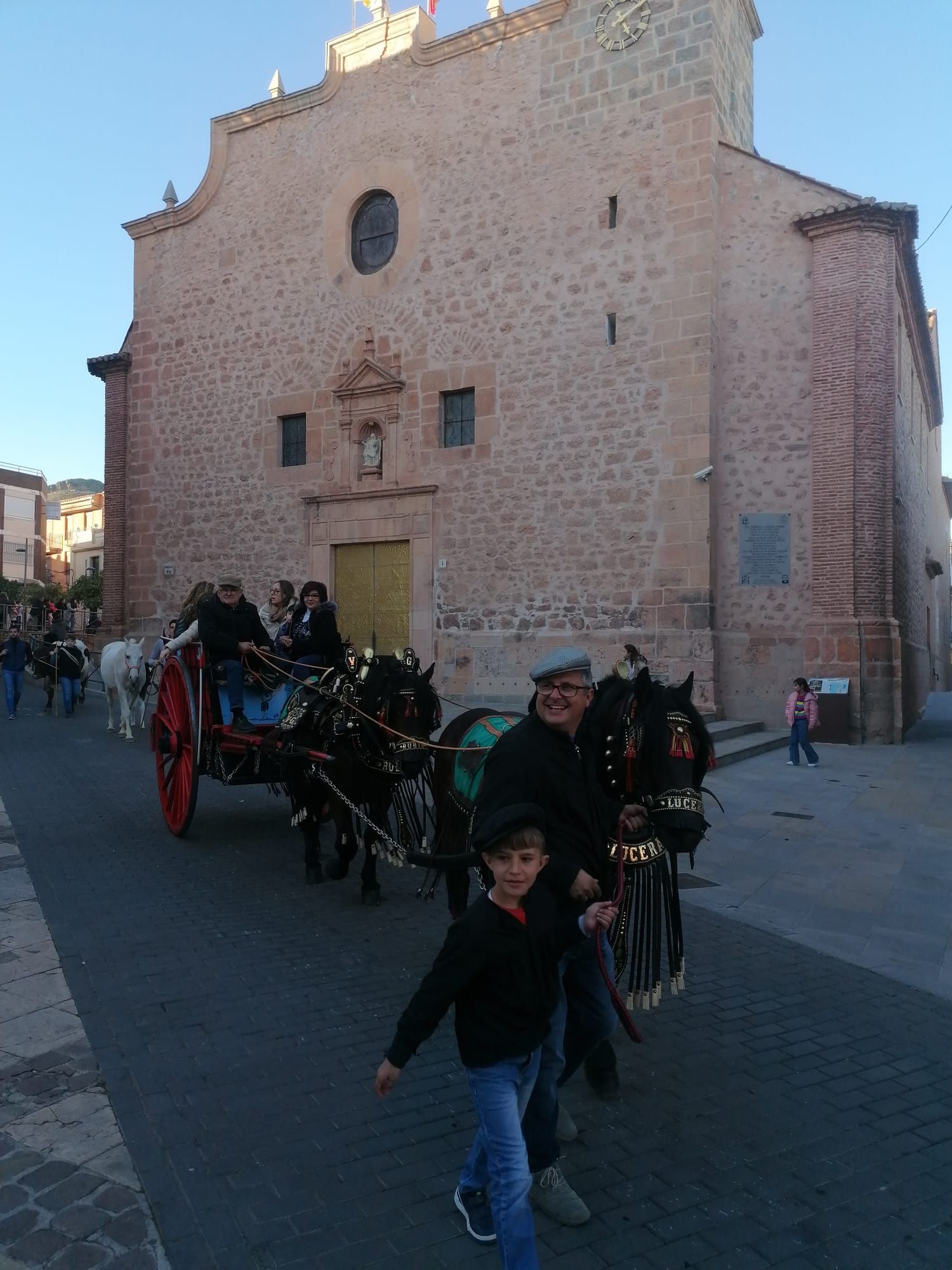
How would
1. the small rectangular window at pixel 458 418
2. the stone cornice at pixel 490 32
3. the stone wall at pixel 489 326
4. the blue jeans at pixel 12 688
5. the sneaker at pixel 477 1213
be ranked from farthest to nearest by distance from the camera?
the small rectangular window at pixel 458 418 → the blue jeans at pixel 12 688 → the stone cornice at pixel 490 32 → the stone wall at pixel 489 326 → the sneaker at pixel 477 1213

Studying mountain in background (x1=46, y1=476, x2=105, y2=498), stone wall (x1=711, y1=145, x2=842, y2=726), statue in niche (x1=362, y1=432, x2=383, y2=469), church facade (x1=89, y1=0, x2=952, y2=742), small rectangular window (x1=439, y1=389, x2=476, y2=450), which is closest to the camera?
church facade (x1=89, y1=0, x2=952, y2=742)

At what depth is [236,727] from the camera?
7406 mm

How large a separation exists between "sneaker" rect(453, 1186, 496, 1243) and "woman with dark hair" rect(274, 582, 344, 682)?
191 inches

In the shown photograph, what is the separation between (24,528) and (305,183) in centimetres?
5215

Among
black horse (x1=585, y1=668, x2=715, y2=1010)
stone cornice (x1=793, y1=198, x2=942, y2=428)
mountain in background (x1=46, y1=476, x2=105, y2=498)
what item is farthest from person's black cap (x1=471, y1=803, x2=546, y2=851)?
mountain in background (x1=46, y1=476, x2=105, y2=498)

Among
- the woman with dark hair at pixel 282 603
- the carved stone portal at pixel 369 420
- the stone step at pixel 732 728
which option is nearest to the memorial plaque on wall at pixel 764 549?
the stone step at pixel 732 728

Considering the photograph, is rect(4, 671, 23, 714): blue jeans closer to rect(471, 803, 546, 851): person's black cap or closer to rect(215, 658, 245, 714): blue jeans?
rect(215, 658, 245, 714): blue jeans

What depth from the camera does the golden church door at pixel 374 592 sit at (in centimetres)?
1911

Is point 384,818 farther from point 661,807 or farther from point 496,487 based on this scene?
point 496,487

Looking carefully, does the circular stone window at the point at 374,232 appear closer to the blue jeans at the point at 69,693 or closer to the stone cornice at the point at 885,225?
the stone cornice at the point at 885,225

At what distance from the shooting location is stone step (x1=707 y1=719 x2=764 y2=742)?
14141 mm

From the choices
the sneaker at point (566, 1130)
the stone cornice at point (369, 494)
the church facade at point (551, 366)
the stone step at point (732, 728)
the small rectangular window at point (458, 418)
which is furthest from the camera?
the stone cornice at point (369, 494)

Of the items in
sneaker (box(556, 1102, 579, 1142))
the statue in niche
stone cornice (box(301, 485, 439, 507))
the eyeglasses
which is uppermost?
the statue in niche

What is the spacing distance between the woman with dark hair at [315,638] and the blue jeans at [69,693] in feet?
39.0
